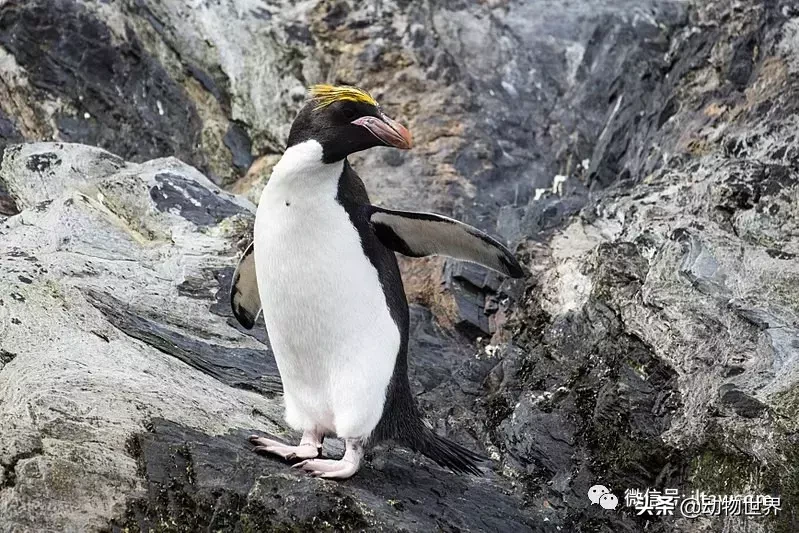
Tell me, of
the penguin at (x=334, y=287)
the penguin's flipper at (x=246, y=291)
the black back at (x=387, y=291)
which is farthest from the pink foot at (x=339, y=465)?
the penguin's flipper at (x=246, y=291)

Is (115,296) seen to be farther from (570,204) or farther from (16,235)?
(570,204)

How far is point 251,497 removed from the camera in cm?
308

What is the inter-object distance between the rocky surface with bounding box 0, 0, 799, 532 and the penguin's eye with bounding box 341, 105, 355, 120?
4.14 feet

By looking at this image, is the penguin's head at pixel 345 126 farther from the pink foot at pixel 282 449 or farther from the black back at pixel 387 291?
the pink foot at pixel 282 449

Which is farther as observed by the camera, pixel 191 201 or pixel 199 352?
pixel 191 201

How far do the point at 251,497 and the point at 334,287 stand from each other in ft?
2.82

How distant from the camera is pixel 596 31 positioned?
8258mm

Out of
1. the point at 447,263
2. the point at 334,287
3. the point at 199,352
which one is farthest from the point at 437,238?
the point at 447,263

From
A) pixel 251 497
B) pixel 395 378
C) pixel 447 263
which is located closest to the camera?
pixel 251 497

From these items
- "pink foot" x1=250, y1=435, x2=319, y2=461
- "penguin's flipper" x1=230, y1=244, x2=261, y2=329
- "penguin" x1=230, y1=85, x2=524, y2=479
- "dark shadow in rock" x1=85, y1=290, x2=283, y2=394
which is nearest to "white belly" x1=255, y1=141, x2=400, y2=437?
"penguin" x1=230, y1=85, x2=524, y2=479

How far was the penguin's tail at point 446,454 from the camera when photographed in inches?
149

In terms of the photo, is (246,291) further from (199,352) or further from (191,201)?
(191,201)

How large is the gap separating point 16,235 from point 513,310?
2.65 metres

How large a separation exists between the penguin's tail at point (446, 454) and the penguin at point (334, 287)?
0.02m
